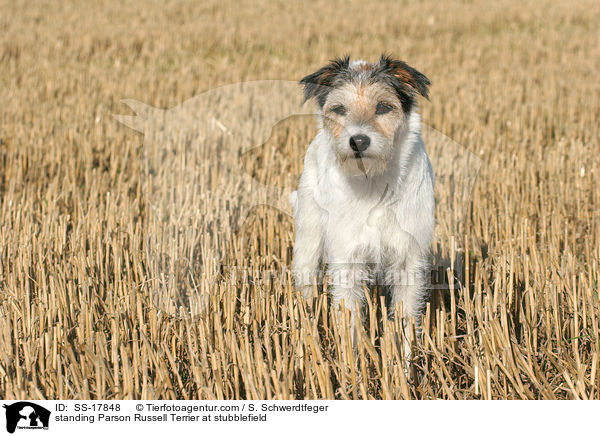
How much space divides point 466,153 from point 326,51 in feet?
24.1

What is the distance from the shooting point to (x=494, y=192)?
4.96 meters

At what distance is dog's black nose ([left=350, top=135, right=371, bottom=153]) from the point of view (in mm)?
2545

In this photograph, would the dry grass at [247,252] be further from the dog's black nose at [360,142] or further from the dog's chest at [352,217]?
the dog's black nose at [360,142]

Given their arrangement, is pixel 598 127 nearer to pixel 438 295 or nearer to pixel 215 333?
pixel 438 295

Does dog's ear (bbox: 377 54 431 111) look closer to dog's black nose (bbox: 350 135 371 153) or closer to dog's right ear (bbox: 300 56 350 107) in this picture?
dog's right ear (bbox: 300 56 350 107)

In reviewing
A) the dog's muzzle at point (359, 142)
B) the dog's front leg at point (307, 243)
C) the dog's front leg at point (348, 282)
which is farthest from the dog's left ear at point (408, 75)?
the dog's front leg at point (348, 282)

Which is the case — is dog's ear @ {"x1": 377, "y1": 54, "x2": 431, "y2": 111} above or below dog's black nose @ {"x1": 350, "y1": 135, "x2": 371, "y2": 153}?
above

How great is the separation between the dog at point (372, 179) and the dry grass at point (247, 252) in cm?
22

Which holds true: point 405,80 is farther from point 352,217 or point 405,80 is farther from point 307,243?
point 307,243

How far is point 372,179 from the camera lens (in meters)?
2.76

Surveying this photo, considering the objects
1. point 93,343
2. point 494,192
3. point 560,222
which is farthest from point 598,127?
point 93,343
